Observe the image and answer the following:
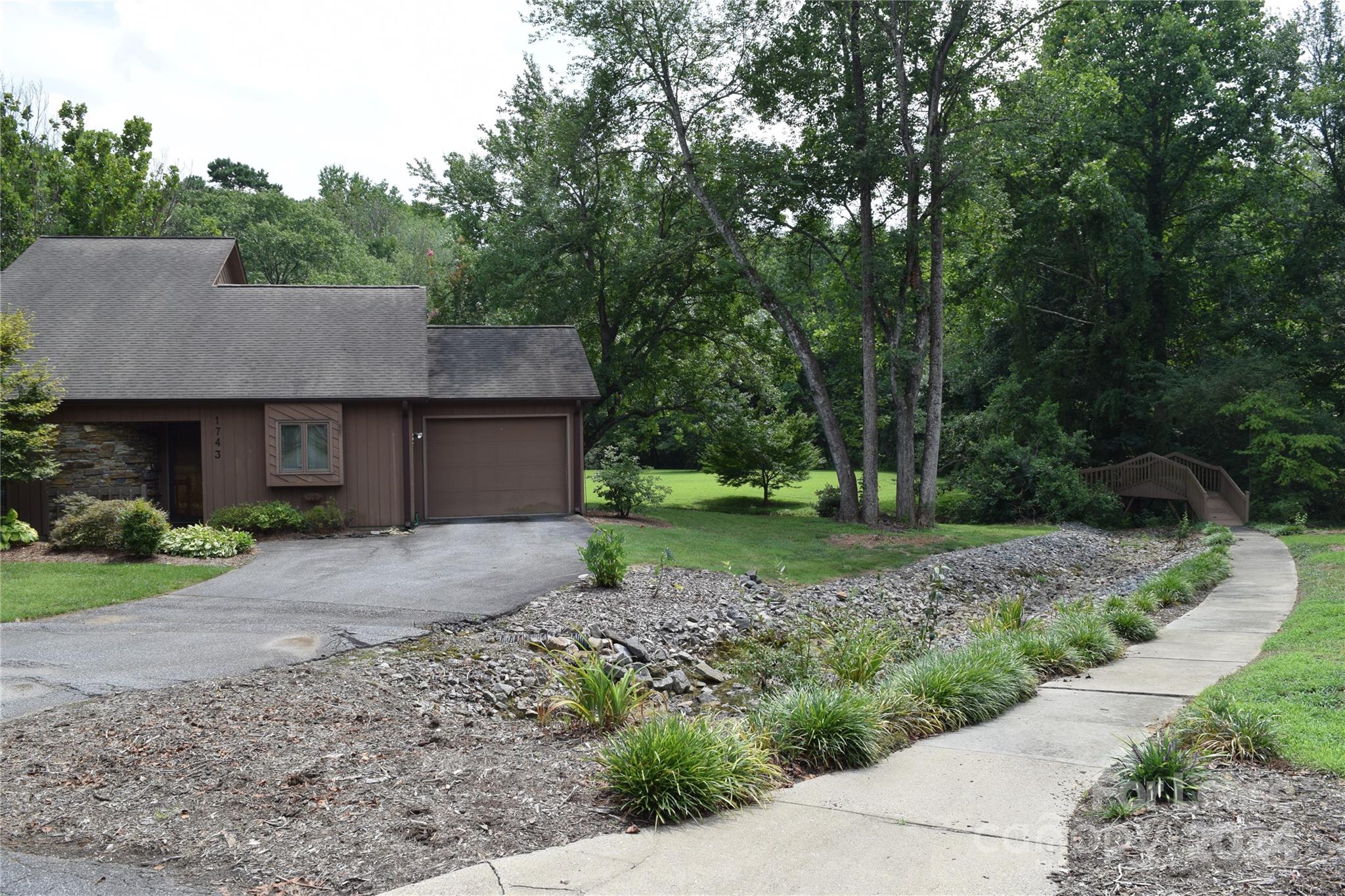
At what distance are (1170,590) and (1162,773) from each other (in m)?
7.65

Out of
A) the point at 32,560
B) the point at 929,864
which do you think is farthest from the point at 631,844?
the point at 32,560

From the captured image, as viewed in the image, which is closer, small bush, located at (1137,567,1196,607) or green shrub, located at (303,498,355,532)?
small bush, located at (1137,567,1196,607)

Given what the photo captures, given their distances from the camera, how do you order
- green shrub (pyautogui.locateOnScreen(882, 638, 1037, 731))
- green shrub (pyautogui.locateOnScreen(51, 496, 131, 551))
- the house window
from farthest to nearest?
the house window
green shrub (pyautogui.locateOnScreen(51, 496, 131, 551))
green shrub (pyautogui.locateOnScreen(882, 638, 1037, 731))

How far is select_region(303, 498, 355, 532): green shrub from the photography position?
1628cm

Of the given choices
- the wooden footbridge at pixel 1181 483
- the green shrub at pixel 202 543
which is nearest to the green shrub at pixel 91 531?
the green shrub at pixel 202 543

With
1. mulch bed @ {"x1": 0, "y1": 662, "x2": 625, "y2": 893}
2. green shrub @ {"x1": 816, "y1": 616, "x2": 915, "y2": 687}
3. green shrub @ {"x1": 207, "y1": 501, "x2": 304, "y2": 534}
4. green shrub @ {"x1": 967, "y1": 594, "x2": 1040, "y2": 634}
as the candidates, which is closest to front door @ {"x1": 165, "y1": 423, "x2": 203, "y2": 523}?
green shrub @ {"x1": 207, "y1": 501, "x2": 304, "y2": 534}

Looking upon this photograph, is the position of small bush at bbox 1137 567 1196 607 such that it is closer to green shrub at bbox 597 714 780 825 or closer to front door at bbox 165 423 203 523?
green shrub at bbox 597 714 780 825

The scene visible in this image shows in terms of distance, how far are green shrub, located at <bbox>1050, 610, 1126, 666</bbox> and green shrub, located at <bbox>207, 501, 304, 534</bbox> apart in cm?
1270

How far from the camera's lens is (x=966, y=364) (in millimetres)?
31641

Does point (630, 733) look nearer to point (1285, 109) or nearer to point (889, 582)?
point (889, 582)

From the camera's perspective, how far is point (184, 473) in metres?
17.7

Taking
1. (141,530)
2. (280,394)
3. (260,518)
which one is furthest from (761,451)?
(141,530)

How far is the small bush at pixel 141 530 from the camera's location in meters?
12.5

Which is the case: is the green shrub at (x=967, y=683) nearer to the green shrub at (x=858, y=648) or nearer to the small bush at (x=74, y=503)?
the green shrub at (x=858, y=648)
